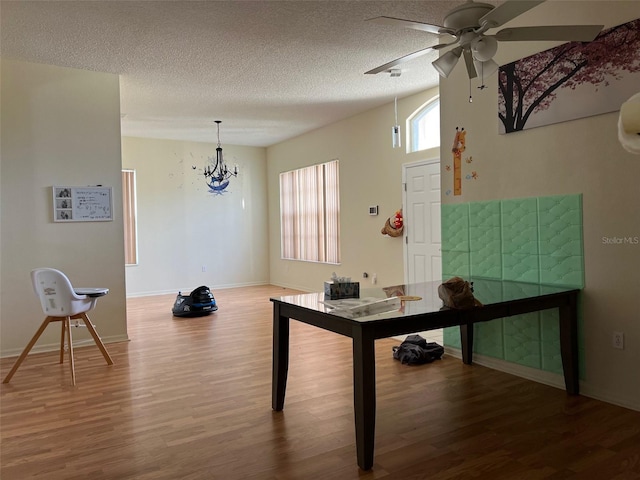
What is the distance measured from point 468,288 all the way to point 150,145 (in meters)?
7.28

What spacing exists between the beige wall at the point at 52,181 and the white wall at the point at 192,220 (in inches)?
138

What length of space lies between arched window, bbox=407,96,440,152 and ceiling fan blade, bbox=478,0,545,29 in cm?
352

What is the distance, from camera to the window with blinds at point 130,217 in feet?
27.3

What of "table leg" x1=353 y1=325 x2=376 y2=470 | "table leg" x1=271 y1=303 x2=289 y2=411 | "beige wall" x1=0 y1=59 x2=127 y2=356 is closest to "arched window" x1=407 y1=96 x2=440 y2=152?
"beige wall" x1=0 y1=59 x2=127 y2=356

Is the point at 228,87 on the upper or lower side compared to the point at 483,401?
upper

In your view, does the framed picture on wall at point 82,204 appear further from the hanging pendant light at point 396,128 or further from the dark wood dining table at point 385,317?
the hanging pendant light at point 396,128

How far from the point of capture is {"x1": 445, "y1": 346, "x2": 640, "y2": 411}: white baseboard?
2.98 meters

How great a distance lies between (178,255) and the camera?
8.80 m

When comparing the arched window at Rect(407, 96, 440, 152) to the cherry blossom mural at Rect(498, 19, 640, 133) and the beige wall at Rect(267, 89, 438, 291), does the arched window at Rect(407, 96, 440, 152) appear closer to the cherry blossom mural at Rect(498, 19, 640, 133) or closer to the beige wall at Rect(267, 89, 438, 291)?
the beige wall at Rect(267, 89, 438, 291)

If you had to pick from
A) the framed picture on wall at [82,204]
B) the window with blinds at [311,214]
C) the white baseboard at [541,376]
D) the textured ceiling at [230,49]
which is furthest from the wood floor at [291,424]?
the window with blinds at [311,214]

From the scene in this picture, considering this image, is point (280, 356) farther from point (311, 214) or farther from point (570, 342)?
point (311, 214)

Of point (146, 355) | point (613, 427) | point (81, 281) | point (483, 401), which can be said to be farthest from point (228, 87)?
point (613, 427)

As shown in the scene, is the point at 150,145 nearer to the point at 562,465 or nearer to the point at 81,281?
the point at 81,281

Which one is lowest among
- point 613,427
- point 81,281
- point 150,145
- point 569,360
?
point 613,427
